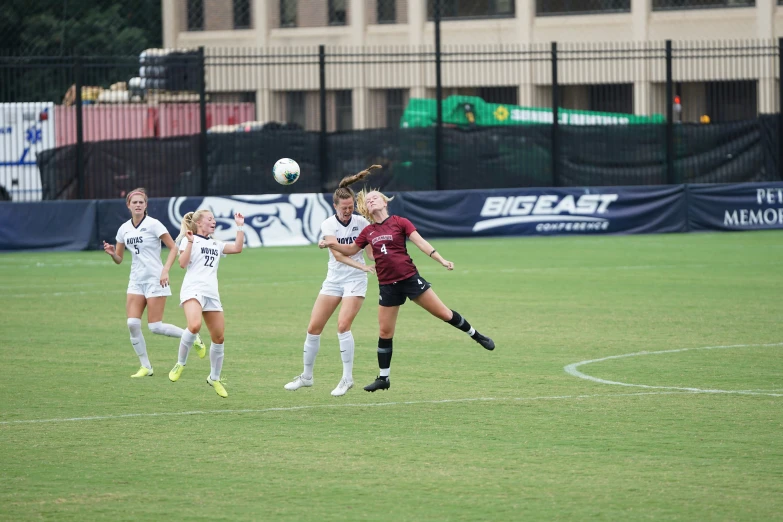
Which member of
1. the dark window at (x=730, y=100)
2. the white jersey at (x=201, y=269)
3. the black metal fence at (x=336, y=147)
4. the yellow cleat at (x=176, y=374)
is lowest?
the yellow cleat at (x=176, y=374)

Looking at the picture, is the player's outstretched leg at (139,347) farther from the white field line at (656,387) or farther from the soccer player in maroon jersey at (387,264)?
the white field line at (656,387)

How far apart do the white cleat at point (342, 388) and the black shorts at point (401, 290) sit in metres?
0.77

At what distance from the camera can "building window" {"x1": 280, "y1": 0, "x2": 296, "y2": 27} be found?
57312 mm

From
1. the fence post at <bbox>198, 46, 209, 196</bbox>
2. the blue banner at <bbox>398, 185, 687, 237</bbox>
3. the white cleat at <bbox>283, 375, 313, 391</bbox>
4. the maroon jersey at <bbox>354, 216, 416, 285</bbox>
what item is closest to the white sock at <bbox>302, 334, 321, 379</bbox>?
the white cleat at <bbox>283, 375, 313, 391</bbox>

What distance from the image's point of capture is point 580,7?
51.0 metres

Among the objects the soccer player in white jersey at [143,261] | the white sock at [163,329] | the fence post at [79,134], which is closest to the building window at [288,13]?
the fence post at [79,134]

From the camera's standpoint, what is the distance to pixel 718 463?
816cm

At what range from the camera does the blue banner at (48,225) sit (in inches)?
1060

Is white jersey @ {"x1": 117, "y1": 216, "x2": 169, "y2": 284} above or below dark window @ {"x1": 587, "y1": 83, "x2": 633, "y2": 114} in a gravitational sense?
below

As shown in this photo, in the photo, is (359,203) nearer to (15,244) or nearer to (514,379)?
(514,379)

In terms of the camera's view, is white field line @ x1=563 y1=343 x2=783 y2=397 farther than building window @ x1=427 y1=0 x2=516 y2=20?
No

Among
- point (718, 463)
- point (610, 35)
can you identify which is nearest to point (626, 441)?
point (718, 463)

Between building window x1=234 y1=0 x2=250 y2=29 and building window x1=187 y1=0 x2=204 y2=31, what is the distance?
1738mm

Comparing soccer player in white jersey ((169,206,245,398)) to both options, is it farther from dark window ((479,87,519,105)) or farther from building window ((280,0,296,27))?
building window ((280,0,296,27))
